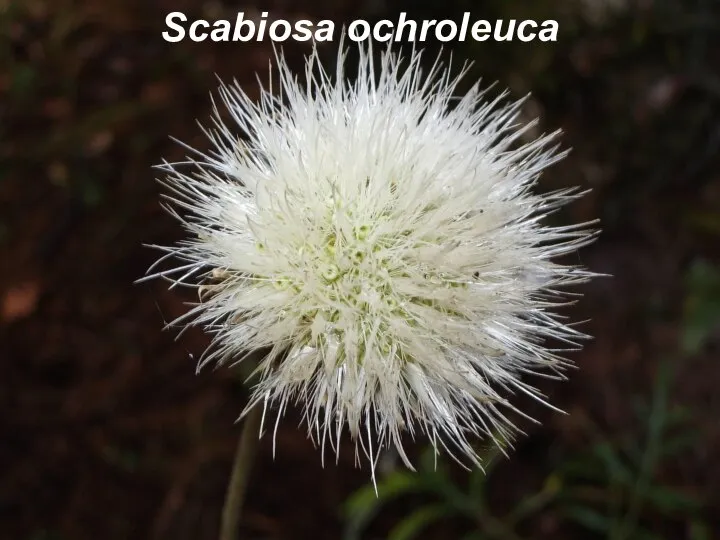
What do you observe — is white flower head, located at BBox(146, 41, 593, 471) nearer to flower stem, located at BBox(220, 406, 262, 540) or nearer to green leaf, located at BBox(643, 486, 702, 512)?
flower stem, located at BBox(220, 406, 262, 540)

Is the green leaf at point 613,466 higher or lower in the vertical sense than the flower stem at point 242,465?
lower

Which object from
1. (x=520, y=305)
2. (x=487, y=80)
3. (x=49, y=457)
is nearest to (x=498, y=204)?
(x=520, y=305)

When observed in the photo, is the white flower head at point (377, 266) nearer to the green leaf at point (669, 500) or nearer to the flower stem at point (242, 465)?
the flower stem at point (242, 465)

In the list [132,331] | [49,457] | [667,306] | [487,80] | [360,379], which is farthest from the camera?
[667,306]

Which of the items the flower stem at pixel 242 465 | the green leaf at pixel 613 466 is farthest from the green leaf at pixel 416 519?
the flower stem at pixel 242 465

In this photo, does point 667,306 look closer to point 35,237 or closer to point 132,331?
point 132,331
